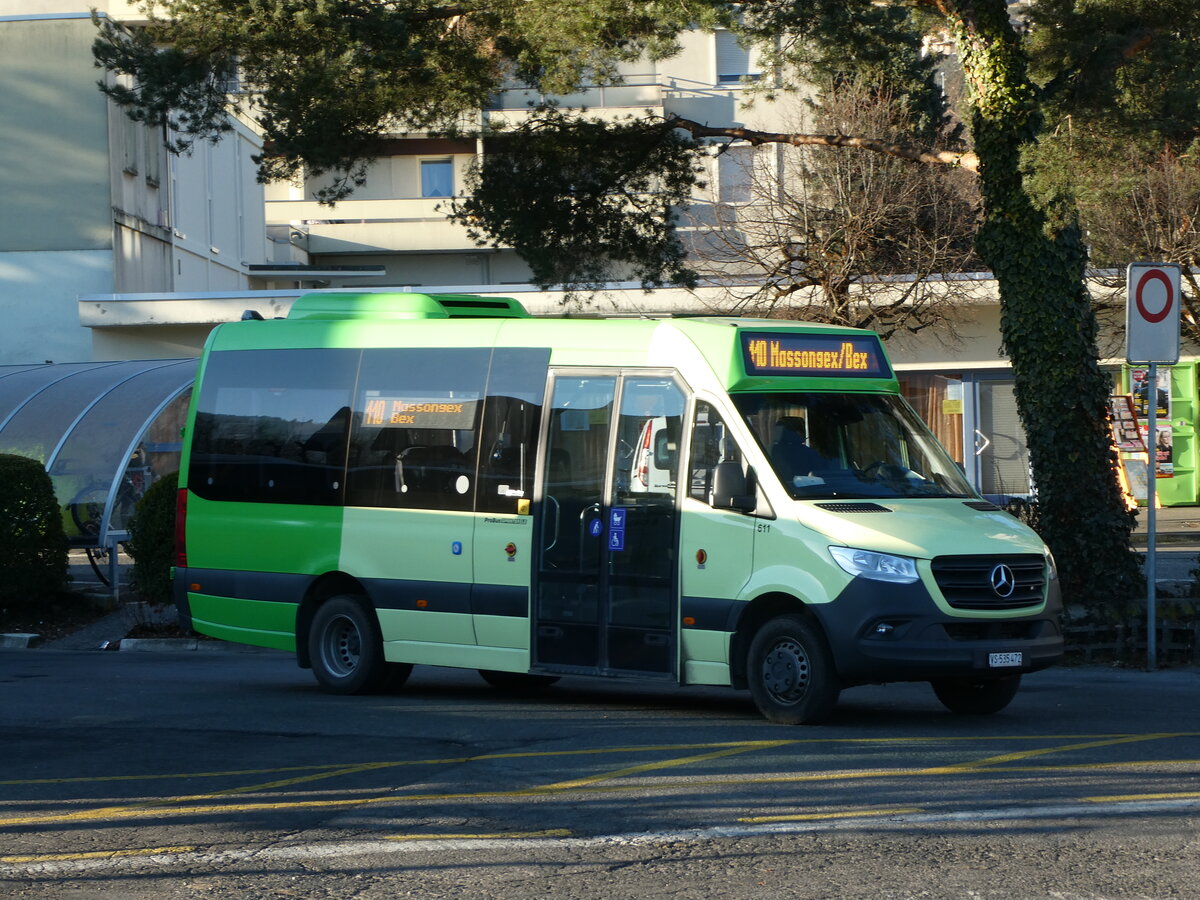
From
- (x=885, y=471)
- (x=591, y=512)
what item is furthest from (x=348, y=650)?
(x=885, y=471)

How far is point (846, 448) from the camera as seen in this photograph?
10.4 m

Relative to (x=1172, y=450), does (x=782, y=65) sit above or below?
above

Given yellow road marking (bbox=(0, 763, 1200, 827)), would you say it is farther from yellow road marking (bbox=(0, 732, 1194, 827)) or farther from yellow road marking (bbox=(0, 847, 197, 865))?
yellow road marking (bbox=(0, 847, 197, 865))

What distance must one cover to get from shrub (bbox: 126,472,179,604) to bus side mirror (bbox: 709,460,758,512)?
8574 millimetres

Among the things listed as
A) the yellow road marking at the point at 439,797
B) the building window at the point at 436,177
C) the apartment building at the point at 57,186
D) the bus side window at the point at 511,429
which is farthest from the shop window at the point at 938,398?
the yellow road marking at the point at 439,797

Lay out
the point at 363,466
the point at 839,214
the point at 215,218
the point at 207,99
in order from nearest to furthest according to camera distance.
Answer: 1. the point at 363,466
2. the point at 207,99
3. the point at 839,214
4. the point at 215,218

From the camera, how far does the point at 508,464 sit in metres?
11.4

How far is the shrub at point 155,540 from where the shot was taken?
16984 millimetres

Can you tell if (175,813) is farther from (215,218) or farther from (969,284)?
(215,218)

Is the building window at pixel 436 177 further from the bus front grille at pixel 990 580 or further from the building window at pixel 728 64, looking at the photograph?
the bus front grille at pixel 990 580

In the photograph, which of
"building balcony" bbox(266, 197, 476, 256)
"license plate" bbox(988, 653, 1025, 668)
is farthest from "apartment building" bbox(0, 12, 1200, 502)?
"license plate" bbox(988, 653, 1025, 668)

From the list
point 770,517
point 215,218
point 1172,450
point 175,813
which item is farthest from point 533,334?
point 215,218

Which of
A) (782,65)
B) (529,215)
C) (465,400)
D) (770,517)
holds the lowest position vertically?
(770,517)

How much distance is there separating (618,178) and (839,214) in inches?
372
